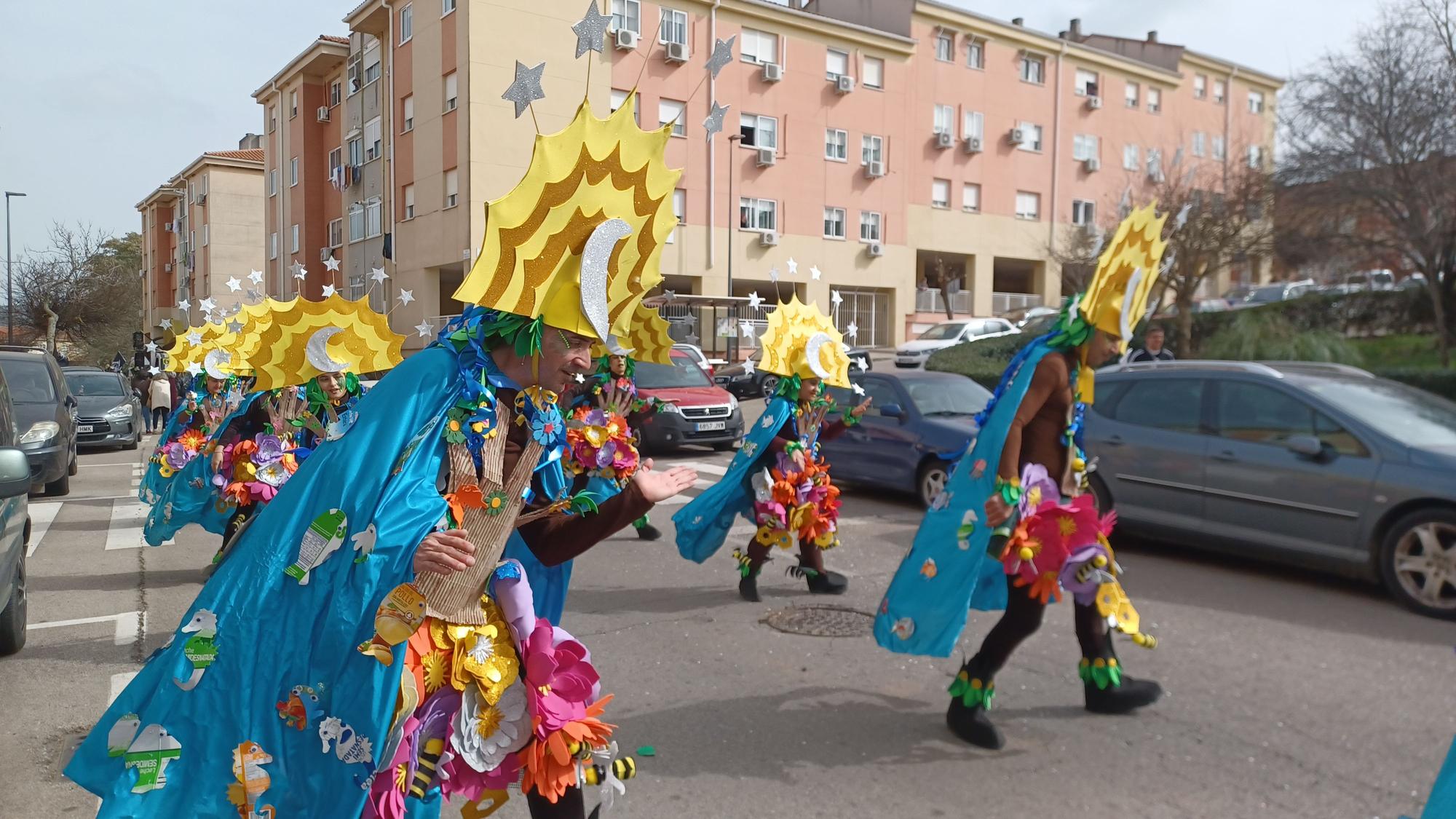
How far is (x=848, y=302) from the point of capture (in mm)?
39281

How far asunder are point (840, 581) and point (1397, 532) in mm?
3656

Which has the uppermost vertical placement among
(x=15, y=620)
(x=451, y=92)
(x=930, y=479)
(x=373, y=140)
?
(x=451, y=92)

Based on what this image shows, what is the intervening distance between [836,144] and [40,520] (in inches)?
1204

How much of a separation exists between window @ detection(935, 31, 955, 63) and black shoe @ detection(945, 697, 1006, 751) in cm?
3914

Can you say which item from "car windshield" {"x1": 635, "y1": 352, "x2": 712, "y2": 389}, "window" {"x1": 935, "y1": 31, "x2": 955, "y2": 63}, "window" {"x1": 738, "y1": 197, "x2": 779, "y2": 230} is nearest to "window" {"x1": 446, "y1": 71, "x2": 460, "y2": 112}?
"window" {"x1": 738, "y1": 197, "x2": 779, "y2": 230}

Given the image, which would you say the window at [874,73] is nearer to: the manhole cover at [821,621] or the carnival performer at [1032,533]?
the manhole cover at [821,621]

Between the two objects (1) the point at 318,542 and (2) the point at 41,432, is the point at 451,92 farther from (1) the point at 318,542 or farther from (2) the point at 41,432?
(1) the point at 318,542

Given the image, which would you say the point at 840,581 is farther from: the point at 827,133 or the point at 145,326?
the point at 145,326

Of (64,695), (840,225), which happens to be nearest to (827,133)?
(840,225)

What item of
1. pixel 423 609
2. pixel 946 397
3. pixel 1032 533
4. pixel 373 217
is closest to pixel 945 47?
pixel 373 217

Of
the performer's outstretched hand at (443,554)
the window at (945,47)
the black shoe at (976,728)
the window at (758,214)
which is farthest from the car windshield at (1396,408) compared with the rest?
the window at (945,47)

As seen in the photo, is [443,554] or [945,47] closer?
[443,554]

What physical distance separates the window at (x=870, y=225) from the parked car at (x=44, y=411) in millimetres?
28767

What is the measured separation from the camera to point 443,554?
2631mm
